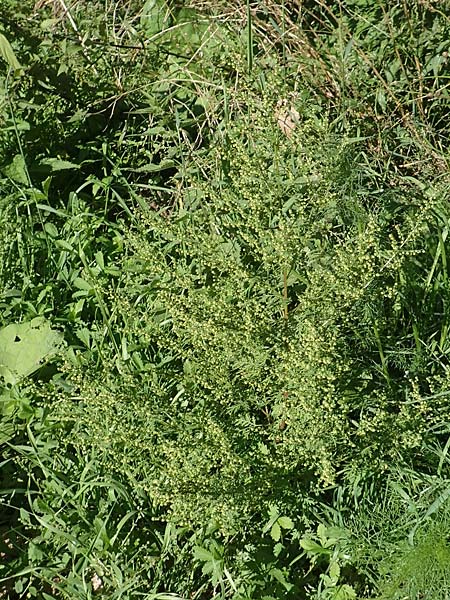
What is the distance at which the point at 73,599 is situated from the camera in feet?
8.57

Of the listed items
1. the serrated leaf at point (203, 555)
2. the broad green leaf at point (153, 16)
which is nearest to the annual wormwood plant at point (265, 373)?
the serrated leaf at point (203, 555)

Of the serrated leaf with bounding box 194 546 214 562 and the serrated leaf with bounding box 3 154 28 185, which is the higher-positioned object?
the serrated leaf with bounding box 3 154 28 185

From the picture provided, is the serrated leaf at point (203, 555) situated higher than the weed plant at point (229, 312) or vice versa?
the weed plant at point (229, 312)

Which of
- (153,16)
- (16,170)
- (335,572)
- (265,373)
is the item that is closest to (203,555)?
(335,572)

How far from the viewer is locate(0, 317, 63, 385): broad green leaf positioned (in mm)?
2941

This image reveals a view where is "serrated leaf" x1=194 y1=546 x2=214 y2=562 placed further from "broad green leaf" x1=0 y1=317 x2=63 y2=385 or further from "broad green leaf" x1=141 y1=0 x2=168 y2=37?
"broad green leaf" x1=141 y1=0 x2=168 y2=37

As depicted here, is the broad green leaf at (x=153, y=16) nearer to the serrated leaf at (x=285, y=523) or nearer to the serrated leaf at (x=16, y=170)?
the serrated leaf at (x=16, y=170)

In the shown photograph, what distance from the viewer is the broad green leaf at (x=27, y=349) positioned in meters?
2.94

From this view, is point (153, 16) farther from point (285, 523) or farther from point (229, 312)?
point (285, 523)

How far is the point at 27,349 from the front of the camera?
2.96 meters

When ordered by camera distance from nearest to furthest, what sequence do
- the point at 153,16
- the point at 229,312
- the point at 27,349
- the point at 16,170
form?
the point at 229,312 → the point at 27,349 → the point at 16,170 → the point at 153,16

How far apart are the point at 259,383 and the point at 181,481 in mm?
342

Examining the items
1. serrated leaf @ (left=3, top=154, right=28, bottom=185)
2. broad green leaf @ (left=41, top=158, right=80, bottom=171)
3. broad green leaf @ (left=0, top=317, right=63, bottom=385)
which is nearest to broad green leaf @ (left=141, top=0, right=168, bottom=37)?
broad green leaf @ (left=41, top=158, right=80, bottom=171)

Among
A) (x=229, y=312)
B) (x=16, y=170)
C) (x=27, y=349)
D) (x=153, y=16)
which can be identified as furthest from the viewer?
(x=153, y=16)
